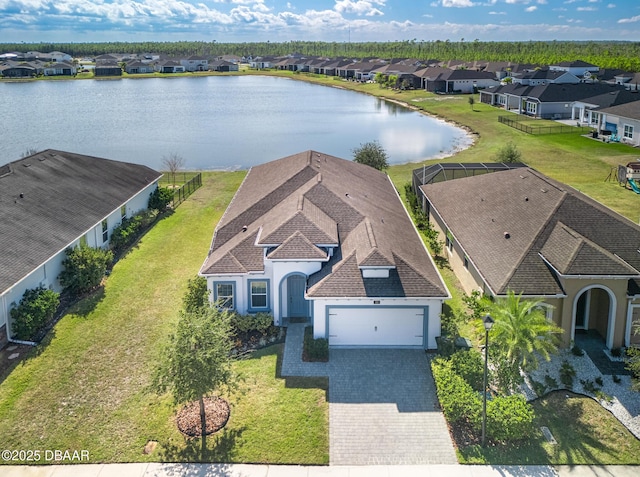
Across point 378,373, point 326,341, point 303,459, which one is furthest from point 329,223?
point 303,459

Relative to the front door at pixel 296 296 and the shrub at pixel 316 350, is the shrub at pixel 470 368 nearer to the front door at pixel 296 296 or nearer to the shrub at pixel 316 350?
the shrub at pixel 316 350

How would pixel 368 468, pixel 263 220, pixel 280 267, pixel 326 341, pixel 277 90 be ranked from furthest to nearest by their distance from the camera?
pixel 277 90 < pixel 263 220 < pixel 280 267 < pixel 326 341 < pixel 368 468

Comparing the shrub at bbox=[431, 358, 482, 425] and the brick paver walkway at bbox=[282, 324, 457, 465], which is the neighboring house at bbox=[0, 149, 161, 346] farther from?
the shrub at bbox=[431, 358, 482, 425]

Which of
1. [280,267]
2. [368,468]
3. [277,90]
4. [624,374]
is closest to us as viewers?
[368,468]

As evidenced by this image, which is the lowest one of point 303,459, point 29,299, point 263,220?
point 303,459

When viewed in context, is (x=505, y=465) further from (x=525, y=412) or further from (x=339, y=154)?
(x=339, y=154)

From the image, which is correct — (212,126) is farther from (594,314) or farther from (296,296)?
(594,314)

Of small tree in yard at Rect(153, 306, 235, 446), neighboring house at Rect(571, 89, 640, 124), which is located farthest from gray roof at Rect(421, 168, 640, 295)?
neighboring house at Rect(571, 89, 640, 124)
